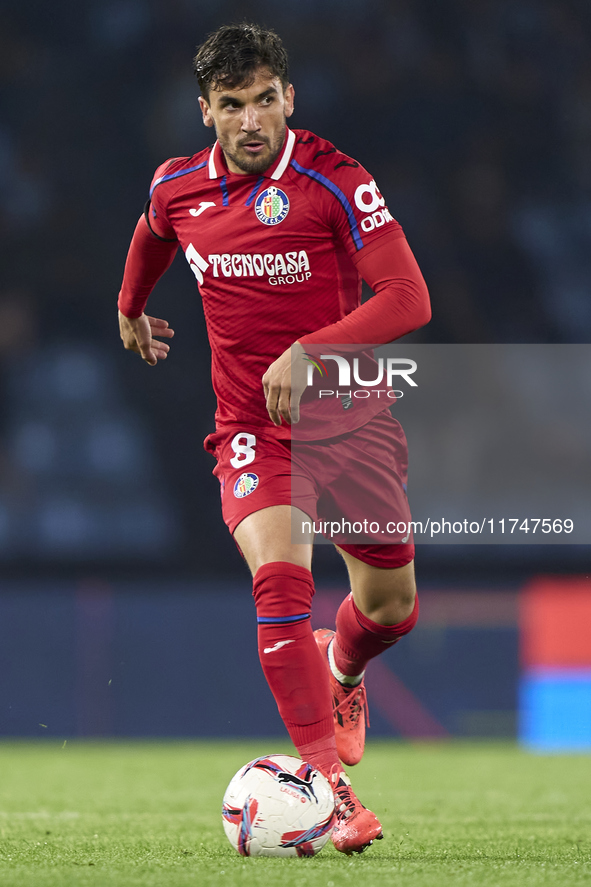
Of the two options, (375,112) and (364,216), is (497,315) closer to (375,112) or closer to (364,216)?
(375,112)

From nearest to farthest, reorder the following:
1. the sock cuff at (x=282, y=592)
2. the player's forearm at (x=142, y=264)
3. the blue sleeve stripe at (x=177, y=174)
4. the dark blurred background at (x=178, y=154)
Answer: the sock cuff at (x=282, y=592) < the blue sleeve stripe at (x=177, y=174) < the player's forearm at (x=142, y=264) < the dark blurred background at (x=178, y=154)

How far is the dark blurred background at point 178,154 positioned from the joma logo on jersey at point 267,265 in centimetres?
587

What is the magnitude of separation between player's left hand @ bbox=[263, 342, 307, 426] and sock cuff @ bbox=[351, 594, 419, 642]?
0.93 m

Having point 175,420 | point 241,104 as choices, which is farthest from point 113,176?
point 241,104

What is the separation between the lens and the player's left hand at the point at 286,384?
2.77 m

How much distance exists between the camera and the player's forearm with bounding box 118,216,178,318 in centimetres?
338

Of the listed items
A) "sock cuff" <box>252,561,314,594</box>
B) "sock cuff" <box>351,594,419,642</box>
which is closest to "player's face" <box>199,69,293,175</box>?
"sock cuff" <box>252,561,314,594</box>

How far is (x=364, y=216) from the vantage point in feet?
9.64

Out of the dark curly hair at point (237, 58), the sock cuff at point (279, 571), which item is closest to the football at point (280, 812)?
the sock cuff at point (279, 571)

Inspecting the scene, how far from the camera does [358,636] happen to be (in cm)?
357

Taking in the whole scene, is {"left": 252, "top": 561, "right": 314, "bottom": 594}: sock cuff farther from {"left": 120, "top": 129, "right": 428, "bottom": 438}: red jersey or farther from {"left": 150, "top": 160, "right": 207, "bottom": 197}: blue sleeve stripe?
{"left": 150, "top": 160, "right": 207, "bottom": 197}: blue sleeve stripe

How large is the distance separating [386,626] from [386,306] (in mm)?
1088

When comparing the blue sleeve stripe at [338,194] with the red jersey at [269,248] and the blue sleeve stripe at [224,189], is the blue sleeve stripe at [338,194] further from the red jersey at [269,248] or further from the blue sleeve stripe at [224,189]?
the blue sleeve stripe at [224,189]

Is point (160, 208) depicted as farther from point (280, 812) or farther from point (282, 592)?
point (280, 812)
